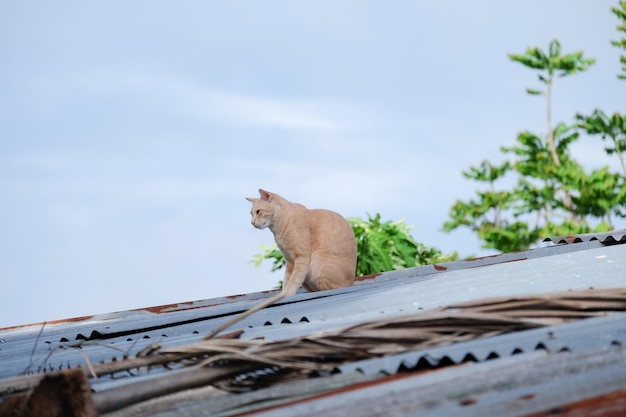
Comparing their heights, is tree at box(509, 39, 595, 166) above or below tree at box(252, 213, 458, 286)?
above

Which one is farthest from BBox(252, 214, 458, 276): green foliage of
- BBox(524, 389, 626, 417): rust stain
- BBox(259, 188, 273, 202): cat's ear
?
BBox(524, 389, 626, 417): rust stain

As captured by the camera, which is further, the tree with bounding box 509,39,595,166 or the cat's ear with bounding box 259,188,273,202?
the tree with bounding box 509,39,595,166

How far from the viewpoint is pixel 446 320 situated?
235 centimetres

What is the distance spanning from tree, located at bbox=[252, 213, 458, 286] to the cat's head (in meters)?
5.30

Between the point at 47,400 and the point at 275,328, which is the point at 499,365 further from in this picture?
the point at 275,328

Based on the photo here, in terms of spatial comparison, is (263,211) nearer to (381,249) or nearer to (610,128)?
(381,249)

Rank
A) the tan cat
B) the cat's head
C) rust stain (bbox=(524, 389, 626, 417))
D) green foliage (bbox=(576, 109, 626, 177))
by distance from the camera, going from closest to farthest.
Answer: rust stain (bbox=(524, 389, 626, 417)) < the tan cat < the cat's head < green foliage (bbox=(576, 109, 626, 177))

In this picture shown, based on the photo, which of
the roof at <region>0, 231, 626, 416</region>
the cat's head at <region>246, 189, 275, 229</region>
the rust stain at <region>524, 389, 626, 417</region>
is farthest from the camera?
the cat's head at <region>246, 189, 275, 229</region>

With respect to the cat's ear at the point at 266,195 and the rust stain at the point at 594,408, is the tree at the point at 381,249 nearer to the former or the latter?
the cat's ear at the point at 266,195

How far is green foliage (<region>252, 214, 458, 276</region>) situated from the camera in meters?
11.3

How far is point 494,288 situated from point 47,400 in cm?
218

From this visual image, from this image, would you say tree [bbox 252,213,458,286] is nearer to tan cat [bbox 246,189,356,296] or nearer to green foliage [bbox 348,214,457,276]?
green foliage [bbox 348,214,457,276]

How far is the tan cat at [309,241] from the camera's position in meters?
5.50

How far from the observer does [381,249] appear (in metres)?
11.3
